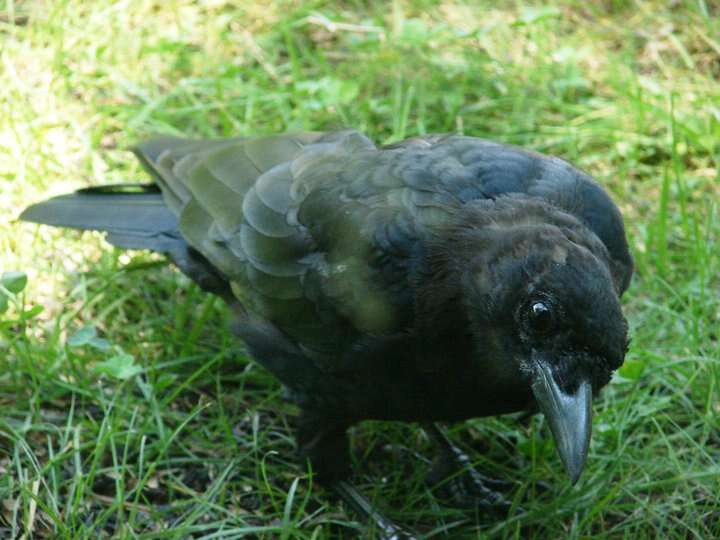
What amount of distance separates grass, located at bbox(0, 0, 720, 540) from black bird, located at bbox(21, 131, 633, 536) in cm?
30

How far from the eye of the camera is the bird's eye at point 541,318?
9.71 ft

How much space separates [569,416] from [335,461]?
118cm

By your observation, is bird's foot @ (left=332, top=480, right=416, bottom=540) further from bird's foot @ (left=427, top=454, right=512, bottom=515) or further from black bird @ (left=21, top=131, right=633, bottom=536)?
bird's foot @ (left=427, top=454, right=512, bottom=515)

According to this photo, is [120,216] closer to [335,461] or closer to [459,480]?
[335,461]

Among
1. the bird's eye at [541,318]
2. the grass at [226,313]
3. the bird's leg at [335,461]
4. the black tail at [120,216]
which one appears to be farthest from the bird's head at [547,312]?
the black tail at [120,216]

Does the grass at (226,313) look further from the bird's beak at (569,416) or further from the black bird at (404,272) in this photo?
the bird's beak at (569,416)

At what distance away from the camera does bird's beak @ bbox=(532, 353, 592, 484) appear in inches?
118

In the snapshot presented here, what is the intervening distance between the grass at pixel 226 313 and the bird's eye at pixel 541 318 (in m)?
0.86

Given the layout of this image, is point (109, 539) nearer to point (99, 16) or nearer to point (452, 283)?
point (452, 283)

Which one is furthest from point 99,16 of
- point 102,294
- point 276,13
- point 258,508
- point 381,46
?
point 258,508

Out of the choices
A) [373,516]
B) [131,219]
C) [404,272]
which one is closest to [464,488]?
[373,516]

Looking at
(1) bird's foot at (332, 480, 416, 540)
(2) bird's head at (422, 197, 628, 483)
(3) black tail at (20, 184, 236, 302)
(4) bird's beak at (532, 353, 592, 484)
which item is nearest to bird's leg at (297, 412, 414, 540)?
(1) bird's foot at (332, 480, 416, 540)

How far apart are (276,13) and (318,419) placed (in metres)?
3.12

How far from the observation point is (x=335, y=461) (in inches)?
154
